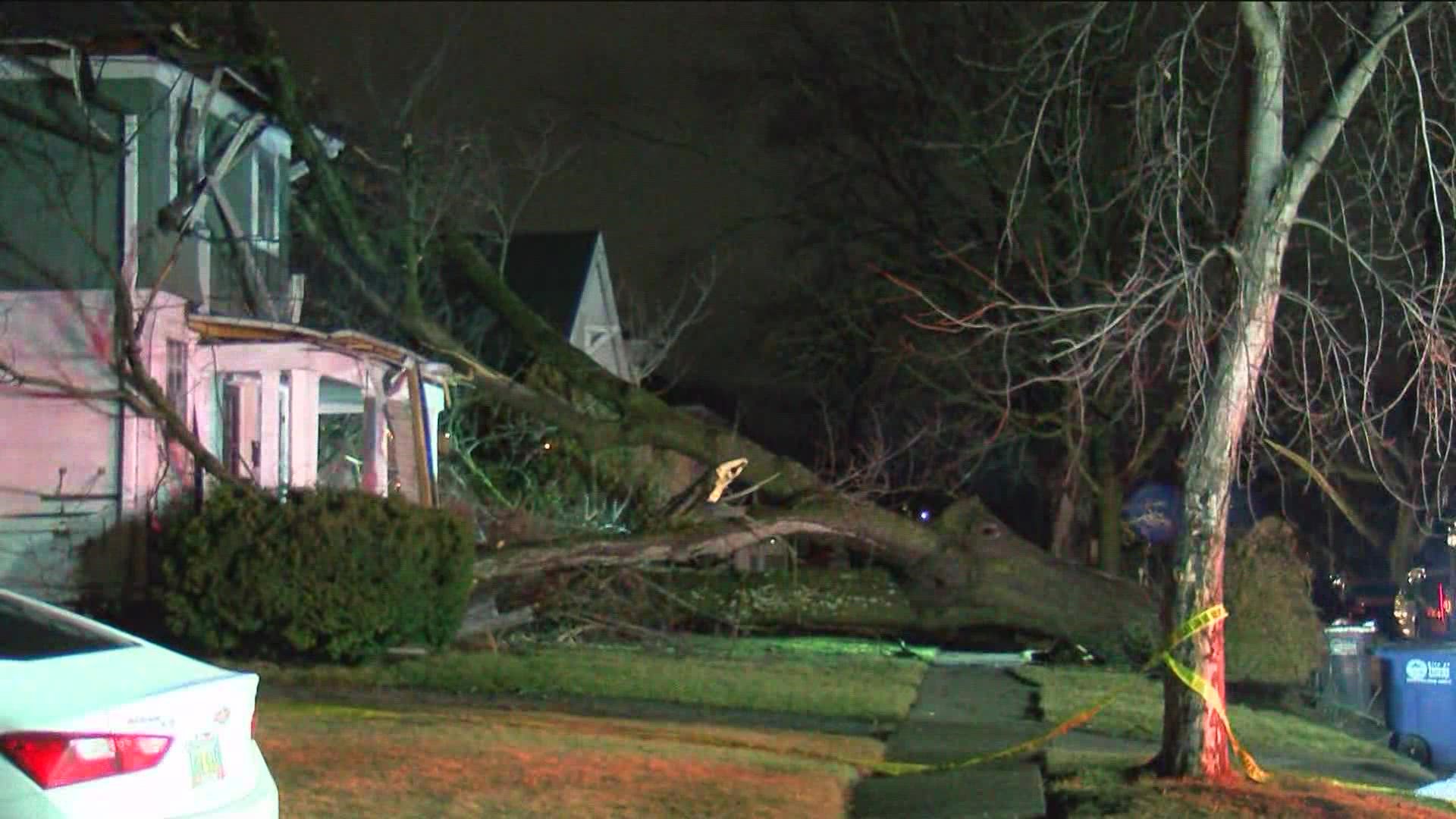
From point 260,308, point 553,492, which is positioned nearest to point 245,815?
point 260,308

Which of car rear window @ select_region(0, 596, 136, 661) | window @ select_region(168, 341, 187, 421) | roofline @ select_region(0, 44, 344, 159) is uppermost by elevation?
roofline @ select_region(0, 44, 344, 159)

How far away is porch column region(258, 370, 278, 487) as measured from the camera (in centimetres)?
1684

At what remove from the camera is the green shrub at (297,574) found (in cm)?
1440

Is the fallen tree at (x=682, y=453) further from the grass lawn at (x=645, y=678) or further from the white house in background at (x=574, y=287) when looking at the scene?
the white house in background at (x=574, y=287)

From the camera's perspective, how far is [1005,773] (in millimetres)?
11328

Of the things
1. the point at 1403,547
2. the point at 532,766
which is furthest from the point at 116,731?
the point at 1403,547

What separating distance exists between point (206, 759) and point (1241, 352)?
6342 mm

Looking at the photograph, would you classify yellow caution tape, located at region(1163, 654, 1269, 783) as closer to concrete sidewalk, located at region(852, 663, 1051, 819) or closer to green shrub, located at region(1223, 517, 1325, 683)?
concrete sidewalk, located at region(852, 663, 1051, 819)

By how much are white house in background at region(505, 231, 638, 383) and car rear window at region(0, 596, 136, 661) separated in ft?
82.5

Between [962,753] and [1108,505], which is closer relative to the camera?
[962,753]

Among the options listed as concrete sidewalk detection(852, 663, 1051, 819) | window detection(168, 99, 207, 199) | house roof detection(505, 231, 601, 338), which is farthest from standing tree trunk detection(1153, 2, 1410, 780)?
house roof detection(505, 231, 601, 338)

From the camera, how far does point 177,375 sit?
16234 mm

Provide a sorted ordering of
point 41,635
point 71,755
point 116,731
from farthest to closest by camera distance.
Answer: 1. point 41,635
2. point 116,731
3. point 71,755

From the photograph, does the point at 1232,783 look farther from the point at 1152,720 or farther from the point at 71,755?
the point at 71,755
